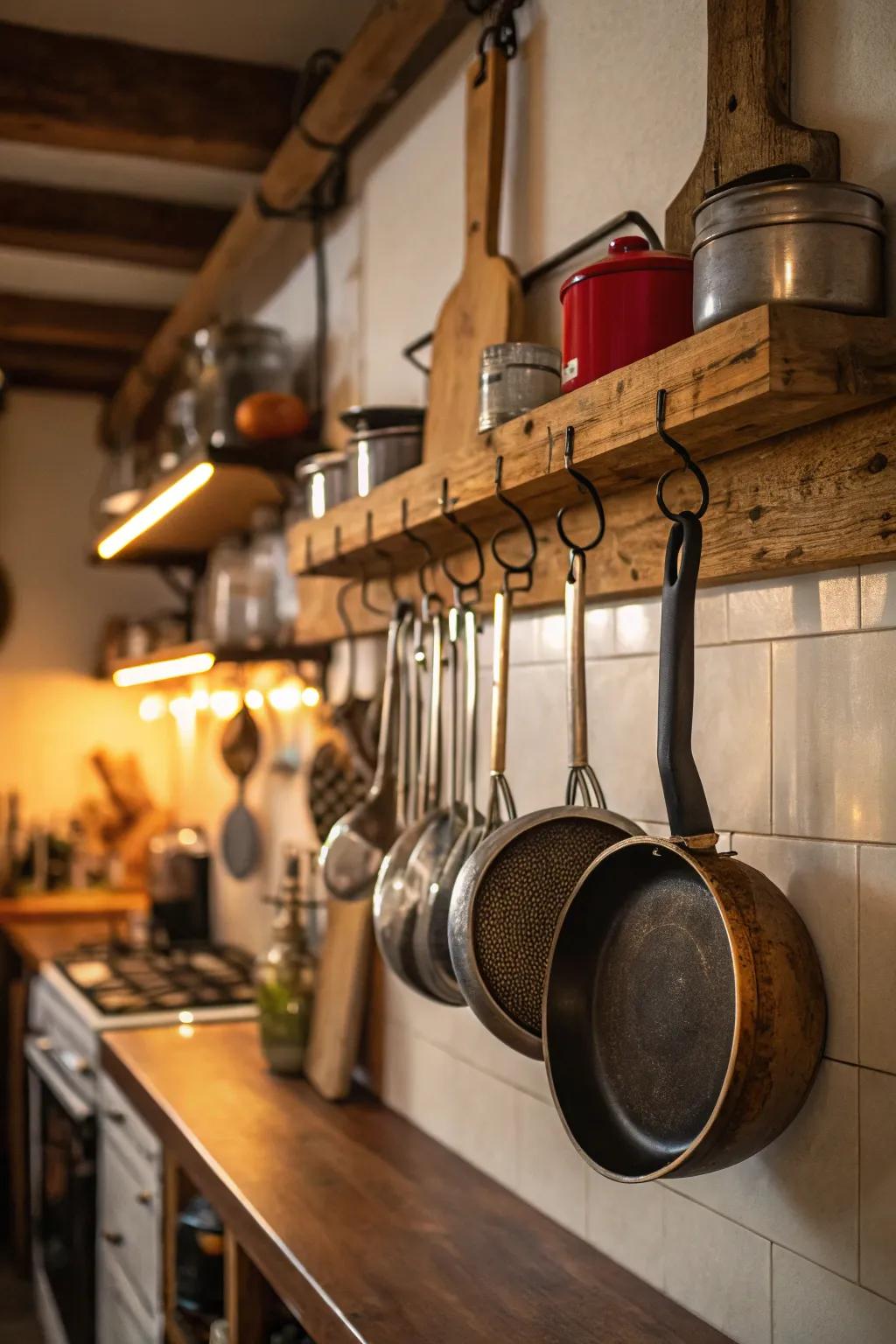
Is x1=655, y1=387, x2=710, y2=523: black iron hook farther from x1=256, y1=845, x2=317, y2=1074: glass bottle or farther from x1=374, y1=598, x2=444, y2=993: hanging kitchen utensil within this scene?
x1=256, y1=845, x2=317, y2=1074: glass bottle

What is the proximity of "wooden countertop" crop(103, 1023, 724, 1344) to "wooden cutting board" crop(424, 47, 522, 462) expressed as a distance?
95 centimetres

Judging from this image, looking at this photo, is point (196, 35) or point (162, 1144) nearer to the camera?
point (162, 1144)

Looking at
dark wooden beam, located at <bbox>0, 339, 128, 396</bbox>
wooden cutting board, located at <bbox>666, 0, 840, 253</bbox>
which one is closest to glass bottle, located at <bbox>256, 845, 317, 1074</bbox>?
wooden cutting board, located at <bbox>666, 0, 840, 253</bbox>

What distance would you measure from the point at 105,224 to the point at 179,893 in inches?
67.7

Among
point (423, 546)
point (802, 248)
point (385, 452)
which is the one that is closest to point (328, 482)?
point (385, 452)

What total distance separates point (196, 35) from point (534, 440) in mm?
1693

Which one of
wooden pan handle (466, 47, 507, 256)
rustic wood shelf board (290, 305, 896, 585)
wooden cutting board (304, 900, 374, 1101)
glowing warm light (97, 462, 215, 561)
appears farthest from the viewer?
glowing warm light (97, 462, 215, 561)

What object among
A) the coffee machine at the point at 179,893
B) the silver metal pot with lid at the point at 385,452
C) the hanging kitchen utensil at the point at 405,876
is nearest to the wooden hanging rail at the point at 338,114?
the silver metal pot with lid at the point at 385,452

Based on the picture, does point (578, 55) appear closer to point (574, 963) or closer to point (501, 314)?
point (501, 314)

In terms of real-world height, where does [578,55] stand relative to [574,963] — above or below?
above

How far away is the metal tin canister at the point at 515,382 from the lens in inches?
54.8

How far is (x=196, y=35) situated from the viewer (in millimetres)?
2508

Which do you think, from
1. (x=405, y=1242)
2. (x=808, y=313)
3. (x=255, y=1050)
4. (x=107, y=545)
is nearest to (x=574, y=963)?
(x=405, y=1242)

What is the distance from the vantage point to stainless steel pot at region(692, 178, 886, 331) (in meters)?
1.00
